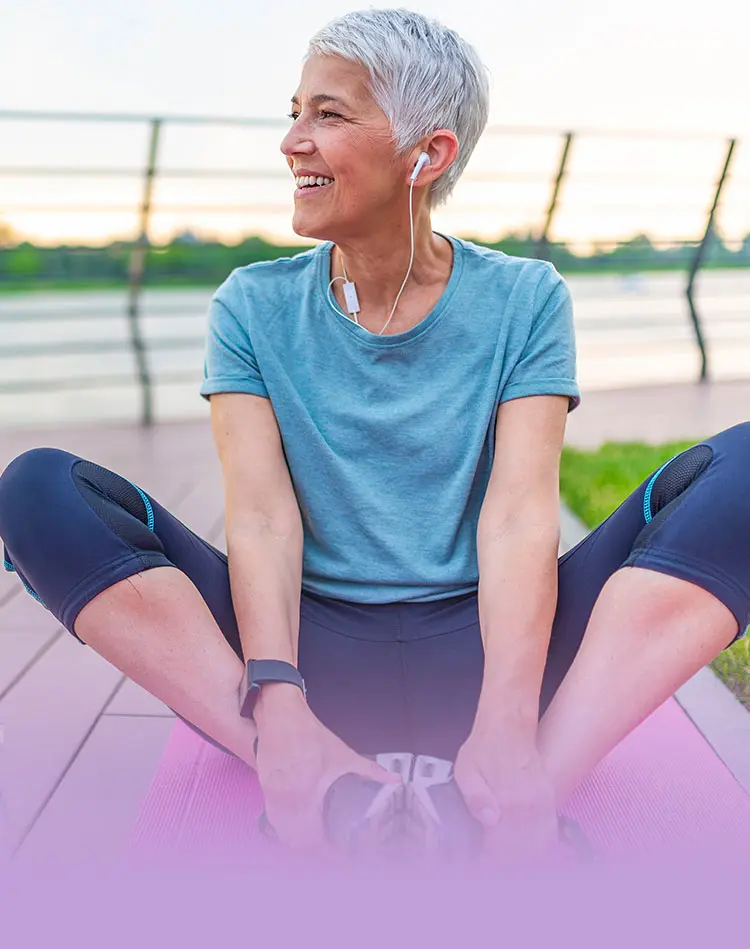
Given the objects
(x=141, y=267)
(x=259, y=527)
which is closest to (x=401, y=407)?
(x=259, y=527)

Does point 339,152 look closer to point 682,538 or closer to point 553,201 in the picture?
point 682,538

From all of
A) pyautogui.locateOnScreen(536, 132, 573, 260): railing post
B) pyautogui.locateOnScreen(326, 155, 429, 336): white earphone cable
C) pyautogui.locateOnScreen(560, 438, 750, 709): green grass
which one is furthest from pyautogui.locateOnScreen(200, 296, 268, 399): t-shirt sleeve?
pyautogui.locateOnScreen(536, 132, 573, 260): railing post

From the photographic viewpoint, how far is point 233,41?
18.2 feet

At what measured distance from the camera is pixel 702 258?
5.26 meters

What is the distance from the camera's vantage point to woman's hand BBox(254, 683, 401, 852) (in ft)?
3.69

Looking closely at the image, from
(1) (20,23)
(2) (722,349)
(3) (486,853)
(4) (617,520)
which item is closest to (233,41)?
(1) (20,23)

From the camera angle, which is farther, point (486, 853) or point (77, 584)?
point (77, 584)

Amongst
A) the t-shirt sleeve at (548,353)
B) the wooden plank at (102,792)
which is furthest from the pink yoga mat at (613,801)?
the t-shirt sleeve at (548,353)

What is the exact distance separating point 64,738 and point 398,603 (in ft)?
2.07

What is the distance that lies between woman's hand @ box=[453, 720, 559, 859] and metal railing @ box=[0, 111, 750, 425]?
3.30m

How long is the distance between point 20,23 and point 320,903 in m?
6.19

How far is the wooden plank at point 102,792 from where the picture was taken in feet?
4.22

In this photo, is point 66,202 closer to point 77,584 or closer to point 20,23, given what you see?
point 20,23

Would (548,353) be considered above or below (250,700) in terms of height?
above
